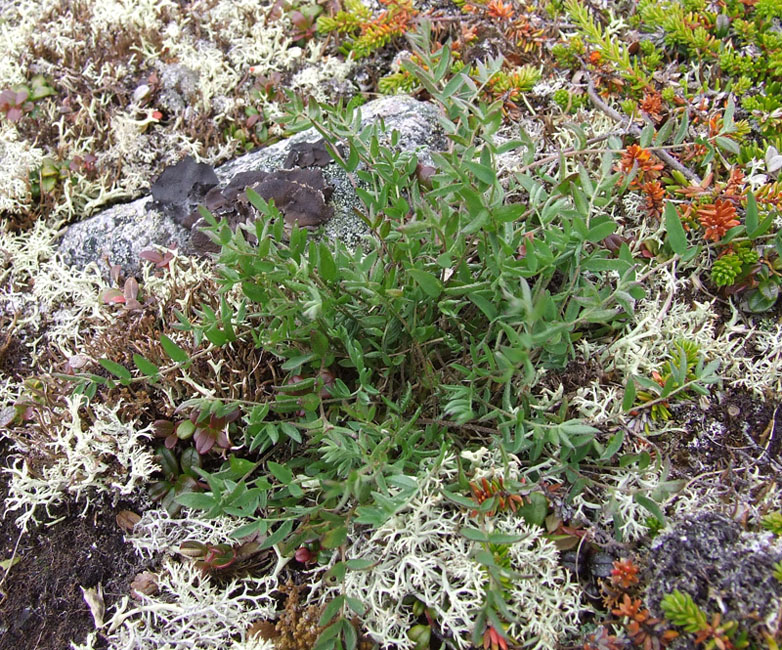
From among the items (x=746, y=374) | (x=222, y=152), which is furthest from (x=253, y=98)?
(x=746, y=374)

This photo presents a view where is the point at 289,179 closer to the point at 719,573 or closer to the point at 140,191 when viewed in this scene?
the point at 140,191

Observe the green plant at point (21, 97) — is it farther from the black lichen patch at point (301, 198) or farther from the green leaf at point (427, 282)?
the green leaf at point (427, 282)

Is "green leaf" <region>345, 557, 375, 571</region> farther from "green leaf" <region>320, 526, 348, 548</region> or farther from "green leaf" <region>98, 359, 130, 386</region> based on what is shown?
"green leaf" <region>98, 359, 130, 386</region>

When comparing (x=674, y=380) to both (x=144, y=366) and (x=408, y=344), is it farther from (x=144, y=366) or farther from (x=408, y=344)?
(x=144, y=366)

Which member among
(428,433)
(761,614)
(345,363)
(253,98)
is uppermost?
(253,98)

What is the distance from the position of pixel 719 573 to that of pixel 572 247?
43.6 inches

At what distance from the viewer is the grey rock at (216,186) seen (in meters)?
3.08

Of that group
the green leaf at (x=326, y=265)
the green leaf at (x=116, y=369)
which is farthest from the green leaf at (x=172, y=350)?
the green leaf at (x=326, y=265)

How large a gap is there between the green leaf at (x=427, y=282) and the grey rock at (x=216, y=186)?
1019 millimetres

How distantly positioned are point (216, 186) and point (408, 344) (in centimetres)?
138

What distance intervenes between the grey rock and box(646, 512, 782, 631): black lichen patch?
1.84 meters

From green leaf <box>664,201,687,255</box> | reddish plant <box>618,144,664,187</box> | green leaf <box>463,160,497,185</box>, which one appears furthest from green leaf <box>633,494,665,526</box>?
reddish plant <box>618,144,664,187</box>

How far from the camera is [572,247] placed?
7.30 feet

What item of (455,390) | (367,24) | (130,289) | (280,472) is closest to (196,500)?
(280,472)
